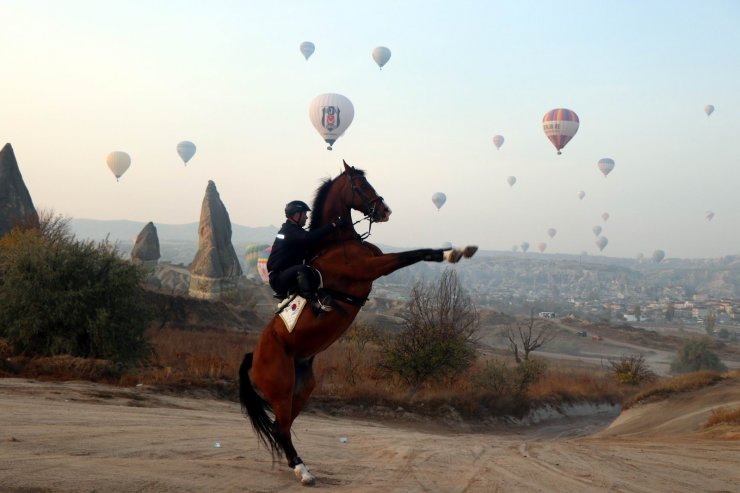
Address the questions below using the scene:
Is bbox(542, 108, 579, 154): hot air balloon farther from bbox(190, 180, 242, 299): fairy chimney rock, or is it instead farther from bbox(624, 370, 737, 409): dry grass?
bbox(624, 370, 737, 409): dry grass

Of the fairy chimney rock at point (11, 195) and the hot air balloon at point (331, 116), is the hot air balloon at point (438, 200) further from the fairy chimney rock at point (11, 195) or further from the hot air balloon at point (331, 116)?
the fairy chimney rock at point (11, 195)

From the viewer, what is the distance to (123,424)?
39.2 ft

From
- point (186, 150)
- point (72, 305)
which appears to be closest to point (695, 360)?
point (72, 305)

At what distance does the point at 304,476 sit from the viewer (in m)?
7.94

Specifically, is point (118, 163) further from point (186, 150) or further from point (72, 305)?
point (72, 305)

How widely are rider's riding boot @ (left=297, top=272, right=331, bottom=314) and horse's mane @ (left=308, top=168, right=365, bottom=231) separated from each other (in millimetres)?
875

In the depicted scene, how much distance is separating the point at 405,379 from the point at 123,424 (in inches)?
806

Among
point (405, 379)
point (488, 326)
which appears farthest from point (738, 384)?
point (488, 326)

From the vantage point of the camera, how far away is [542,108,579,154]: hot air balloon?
7812 cm

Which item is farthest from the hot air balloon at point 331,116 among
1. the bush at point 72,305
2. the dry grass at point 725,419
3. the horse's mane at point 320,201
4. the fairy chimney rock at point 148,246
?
the horse's mane at point 320,201

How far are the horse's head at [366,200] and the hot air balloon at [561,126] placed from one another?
73.8m

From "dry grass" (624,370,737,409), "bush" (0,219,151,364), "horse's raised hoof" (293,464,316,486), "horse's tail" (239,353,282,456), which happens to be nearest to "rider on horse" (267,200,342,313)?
"horse's tail" (239,353,282,456)

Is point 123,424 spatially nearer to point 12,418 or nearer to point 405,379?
point 12,418

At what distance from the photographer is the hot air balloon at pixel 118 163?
99.2 metres
